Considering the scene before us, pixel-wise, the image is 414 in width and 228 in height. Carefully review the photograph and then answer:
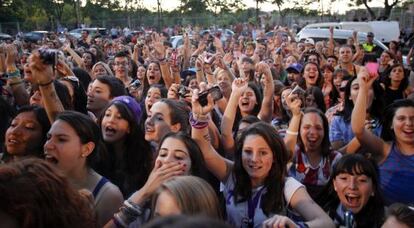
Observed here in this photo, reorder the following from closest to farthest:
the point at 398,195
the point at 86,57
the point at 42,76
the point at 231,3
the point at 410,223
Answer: the point at 410,223 → the point at 398,195 → the point at 42,76 → the point at 86,57 → the point at 231,3

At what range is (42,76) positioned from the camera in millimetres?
3621

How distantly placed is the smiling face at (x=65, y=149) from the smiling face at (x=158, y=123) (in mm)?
768

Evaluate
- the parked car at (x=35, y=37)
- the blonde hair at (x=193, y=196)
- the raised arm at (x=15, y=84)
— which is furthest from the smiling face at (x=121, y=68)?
the parked car at (x=35, y=37)

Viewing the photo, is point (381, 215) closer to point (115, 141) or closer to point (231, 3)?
A: point (115, 141)

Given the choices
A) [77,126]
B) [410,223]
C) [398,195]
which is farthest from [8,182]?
[398,195]

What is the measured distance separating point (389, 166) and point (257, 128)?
1193 mm

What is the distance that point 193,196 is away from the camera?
2.00 m

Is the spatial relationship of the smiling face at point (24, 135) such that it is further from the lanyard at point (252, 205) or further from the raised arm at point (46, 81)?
the lanyard at point (252, 205)

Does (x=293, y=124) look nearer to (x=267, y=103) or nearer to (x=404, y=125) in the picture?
(x=404, y=125)

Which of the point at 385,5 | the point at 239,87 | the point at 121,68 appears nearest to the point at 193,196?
the point at 239,87

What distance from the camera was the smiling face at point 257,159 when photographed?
2.88 meters

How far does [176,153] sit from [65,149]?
2.32 feet

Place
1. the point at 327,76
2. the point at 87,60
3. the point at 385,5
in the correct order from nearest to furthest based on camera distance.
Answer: the point at 327,76
the point at 87,60
the point at 385,5

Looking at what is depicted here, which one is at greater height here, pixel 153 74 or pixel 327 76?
pixel 153 74
